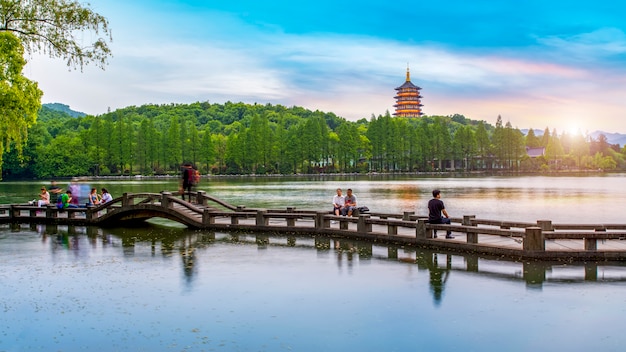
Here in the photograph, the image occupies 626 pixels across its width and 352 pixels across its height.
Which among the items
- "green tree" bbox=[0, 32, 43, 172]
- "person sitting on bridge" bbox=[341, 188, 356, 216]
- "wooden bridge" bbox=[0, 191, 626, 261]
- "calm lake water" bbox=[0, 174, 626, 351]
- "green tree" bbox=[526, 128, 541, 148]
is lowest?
"calm lake water" bbox=[0, 174, 626, 351]

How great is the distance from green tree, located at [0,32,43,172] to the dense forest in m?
83.2

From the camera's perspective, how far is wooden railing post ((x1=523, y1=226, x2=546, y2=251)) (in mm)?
14891

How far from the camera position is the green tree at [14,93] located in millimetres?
19391

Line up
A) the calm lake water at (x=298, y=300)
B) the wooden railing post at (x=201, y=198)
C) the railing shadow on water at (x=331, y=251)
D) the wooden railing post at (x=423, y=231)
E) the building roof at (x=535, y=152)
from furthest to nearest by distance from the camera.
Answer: the building roof at (x=535, y=152)
the wooden railing post at (x=201, y=198)
the wooden railing post at (x=423, y=231)
the railing shadow on water at (x=331, y=251)
the calm lake water at (x=298, y=300)

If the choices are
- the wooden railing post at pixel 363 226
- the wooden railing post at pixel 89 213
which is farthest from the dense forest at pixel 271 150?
the wooden railing post at pixel 363 226

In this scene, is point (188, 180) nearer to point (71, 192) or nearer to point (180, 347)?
point (71, 192)

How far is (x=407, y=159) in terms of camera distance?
5069 inches

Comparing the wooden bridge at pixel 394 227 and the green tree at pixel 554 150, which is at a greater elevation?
the green tree at pixel 554 150

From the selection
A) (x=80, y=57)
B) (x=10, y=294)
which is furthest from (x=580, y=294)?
(x=80, y=57)

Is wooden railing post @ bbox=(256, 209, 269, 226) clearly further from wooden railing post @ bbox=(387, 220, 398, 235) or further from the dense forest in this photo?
the dense forest

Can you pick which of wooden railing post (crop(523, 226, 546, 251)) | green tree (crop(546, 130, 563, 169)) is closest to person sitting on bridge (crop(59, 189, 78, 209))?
wooden railing post (crop(523, 226, 546, 251))

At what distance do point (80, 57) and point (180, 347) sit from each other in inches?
488

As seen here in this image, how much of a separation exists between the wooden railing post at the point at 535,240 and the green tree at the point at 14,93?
16776 mm

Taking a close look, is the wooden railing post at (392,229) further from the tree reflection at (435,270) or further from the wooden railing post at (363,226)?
the tree reflection at (435,270)
